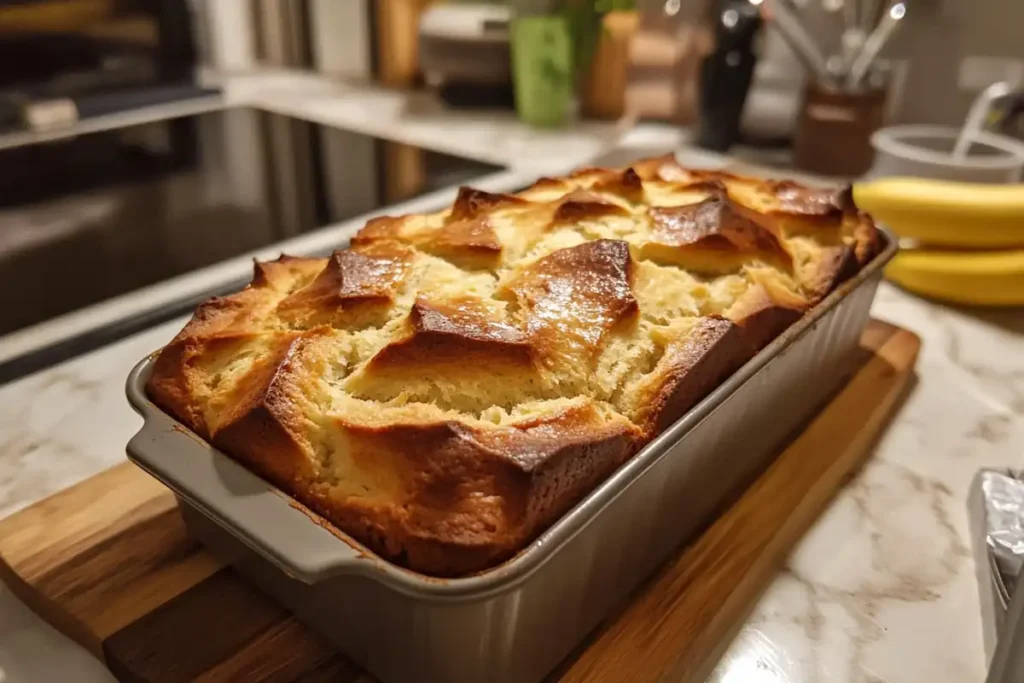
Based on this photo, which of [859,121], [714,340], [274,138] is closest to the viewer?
[714,340]

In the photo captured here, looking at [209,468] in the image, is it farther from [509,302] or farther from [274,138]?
[274,138]

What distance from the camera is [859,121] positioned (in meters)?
1.34

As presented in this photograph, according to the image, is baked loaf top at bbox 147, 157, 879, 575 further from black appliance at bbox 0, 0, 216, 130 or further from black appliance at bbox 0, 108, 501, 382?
black appliance at bbox 0, 0, 216, 130

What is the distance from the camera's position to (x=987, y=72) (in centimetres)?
137

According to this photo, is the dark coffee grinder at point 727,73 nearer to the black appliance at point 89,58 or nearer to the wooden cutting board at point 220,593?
the wooden cutting board at point 220,593

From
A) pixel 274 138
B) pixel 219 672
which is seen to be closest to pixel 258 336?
pixel 219 672

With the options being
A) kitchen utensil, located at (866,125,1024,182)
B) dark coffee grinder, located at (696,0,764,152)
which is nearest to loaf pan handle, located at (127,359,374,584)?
kitchen utensil, located at (866,125,1024,182)

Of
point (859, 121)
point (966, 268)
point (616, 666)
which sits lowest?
point (616, 666)

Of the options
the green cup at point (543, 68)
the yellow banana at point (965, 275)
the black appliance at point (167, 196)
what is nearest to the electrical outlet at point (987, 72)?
the yellow banana at point (965, 275)

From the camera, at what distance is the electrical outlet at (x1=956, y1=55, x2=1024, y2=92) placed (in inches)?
52.7

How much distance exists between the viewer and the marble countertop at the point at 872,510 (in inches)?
22.5

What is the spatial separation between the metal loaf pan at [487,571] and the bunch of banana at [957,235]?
0.44 m

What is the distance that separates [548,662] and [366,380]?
0.22m

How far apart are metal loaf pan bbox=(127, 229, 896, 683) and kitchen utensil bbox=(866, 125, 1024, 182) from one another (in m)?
0.60
